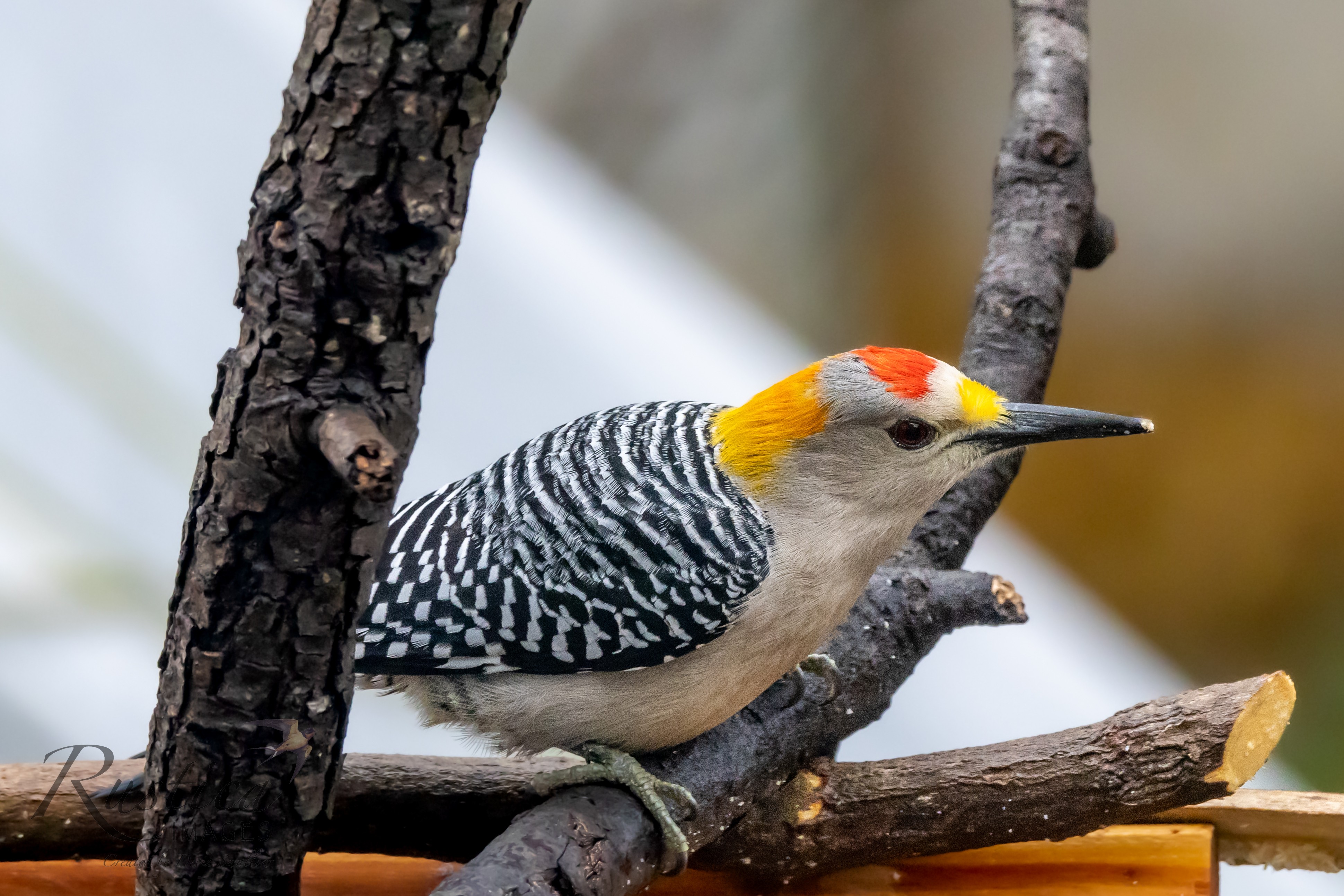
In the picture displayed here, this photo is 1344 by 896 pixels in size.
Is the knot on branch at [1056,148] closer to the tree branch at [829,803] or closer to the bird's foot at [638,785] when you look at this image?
the tree branch at [829,803]

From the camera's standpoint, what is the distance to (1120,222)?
11.3ft

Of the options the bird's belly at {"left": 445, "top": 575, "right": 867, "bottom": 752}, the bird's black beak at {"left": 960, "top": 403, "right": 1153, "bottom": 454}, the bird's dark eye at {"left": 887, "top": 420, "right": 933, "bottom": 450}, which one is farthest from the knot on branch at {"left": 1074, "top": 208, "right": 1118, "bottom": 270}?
the bird's belly at {"left": 445, "top": 575, "right": 867, "bottom": 752}

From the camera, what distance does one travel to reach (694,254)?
3770 mm

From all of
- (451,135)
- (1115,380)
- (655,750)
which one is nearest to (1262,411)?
(1115,380)

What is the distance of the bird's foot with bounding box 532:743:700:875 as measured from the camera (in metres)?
1.35

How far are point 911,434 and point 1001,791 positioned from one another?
0.50 meters

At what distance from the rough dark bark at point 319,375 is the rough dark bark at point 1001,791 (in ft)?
2.45

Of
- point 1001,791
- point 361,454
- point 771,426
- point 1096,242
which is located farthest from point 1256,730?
point 1096,242

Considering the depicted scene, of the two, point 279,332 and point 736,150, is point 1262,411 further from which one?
point 279,332

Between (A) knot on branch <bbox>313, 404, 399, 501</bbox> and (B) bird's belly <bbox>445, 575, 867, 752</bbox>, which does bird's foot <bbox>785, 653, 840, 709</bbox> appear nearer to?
(B) bird's belly <bbox>445, 575, 867, 752</bbox>

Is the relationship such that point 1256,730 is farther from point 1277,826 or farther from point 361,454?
point 361,454

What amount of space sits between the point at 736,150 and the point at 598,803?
276cm

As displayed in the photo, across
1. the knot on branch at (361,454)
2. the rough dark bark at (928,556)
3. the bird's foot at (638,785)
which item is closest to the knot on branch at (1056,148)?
the rough dark bark at (928,556)

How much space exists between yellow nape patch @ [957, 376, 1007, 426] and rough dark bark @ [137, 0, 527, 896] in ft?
2.39
